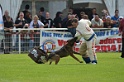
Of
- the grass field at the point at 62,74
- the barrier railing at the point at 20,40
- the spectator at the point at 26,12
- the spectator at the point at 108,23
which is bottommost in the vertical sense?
the barrier railing at the point at 20,40

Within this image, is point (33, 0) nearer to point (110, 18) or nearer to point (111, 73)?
point (110, 18)

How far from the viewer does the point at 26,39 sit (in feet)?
97.3

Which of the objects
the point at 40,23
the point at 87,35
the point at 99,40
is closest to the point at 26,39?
the point at 40,23

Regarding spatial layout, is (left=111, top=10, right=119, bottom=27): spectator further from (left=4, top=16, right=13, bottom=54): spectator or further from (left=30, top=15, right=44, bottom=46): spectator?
(left=4, top=16, right=13, bottom=54): spectator

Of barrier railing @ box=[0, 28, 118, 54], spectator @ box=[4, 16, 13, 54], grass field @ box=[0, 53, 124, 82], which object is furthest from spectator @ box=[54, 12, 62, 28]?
grass field @ box=[0, 53, 124, 82]

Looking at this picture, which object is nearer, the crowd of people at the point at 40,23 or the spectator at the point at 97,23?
the crowd of people at the point at 40,23

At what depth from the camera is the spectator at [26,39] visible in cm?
2948

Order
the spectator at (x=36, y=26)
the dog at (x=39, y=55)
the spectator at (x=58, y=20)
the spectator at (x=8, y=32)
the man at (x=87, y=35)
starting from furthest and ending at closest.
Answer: the spectator at (x=58, y=20)
the spectator at (x=36, y=26)
the spectator at (x=8, y=32)
the dog at (x=39, y=55)
the man at (x=87, y=35)

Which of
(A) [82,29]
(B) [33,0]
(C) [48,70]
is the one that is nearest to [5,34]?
(B) [33,0]

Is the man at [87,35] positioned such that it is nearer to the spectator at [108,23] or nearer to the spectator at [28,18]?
the spectator at [108,23]

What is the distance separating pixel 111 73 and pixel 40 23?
13978 millimetres

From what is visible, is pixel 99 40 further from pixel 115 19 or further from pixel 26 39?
pixel 26 39

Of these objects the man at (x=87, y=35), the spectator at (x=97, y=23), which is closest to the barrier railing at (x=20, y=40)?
the spectator at (x=97, y=23)

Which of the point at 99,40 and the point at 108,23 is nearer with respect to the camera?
the point at 99,40
